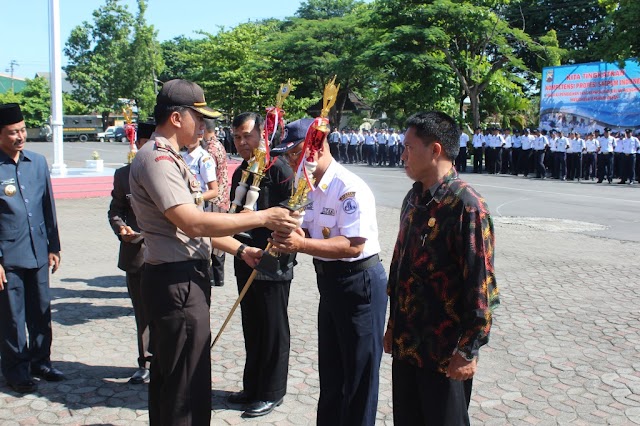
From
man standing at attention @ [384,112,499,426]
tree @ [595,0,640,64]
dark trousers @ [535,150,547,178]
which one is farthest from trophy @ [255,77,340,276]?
dark trousers @ [535,150,547,178]

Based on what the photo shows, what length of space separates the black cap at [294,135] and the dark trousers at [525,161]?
77.4 ft

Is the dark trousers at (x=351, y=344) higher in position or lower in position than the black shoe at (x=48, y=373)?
higher

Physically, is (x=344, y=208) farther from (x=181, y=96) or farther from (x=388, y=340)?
(x=181, y=96)

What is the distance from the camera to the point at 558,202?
16.3 meters

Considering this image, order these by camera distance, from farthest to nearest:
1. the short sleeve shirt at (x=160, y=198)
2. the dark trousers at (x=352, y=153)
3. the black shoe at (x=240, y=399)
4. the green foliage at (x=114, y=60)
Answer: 1. the green foliage at (x=114, y=60)
2. the dark trousers at (x=352, y=153)
3. the black shoe at (x=240, y=399)
4. the short sleeve shirt at (x=160, y=198)

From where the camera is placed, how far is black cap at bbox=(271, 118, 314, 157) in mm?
3748

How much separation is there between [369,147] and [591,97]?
12670mm

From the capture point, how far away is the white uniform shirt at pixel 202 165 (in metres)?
6.16

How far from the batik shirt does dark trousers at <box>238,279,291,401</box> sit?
4.94 ft

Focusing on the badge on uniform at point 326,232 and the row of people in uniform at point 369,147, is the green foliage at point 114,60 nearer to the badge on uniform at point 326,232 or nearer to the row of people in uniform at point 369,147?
the row of people in uniform at point 369,147

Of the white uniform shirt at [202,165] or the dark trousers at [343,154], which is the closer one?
the white uniform shirt at [202,165]

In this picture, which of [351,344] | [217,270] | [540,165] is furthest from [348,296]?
[540,165]

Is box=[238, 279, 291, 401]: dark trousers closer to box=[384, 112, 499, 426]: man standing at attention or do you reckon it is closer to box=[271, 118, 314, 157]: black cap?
box=[271, 118, 314, 157]: black cap

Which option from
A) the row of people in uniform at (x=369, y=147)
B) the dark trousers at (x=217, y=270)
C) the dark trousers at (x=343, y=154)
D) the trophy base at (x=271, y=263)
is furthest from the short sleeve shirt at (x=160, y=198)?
the dark trousers at (x=343, y=154)
